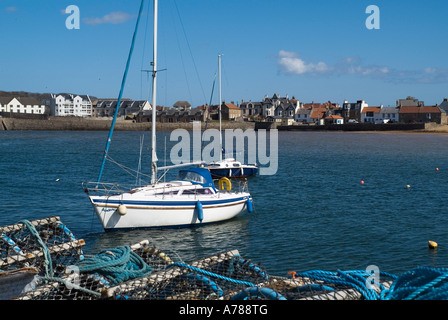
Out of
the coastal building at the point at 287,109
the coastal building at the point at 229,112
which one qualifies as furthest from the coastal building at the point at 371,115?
the coastal building at the point at 229,112

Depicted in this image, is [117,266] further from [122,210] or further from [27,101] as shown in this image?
[27,101]

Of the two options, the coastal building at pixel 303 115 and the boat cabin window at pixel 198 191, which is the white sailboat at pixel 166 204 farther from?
the coastal building at pixel 303 115

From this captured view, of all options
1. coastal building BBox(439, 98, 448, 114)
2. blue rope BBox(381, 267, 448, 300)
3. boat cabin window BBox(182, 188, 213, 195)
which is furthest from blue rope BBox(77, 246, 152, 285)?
coastal building BBox(439, 98, 448, 114)

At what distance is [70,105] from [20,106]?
1326 cm

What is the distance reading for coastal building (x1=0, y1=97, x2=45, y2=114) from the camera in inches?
5117

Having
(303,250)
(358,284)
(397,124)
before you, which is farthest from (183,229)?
(397,124)

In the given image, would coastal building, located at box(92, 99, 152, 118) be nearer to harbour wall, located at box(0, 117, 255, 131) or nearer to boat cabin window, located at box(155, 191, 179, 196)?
harbour wall, located at box(0, 117, 255, 131)

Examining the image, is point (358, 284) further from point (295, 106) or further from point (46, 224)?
point (295, 106)

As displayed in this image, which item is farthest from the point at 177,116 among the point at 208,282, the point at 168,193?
the point at 208,282

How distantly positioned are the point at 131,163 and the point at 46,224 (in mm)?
32717

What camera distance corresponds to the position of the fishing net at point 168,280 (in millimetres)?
7328

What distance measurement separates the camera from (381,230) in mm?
18984

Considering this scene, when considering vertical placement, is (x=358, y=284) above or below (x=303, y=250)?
above

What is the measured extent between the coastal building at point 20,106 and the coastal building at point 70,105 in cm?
492
